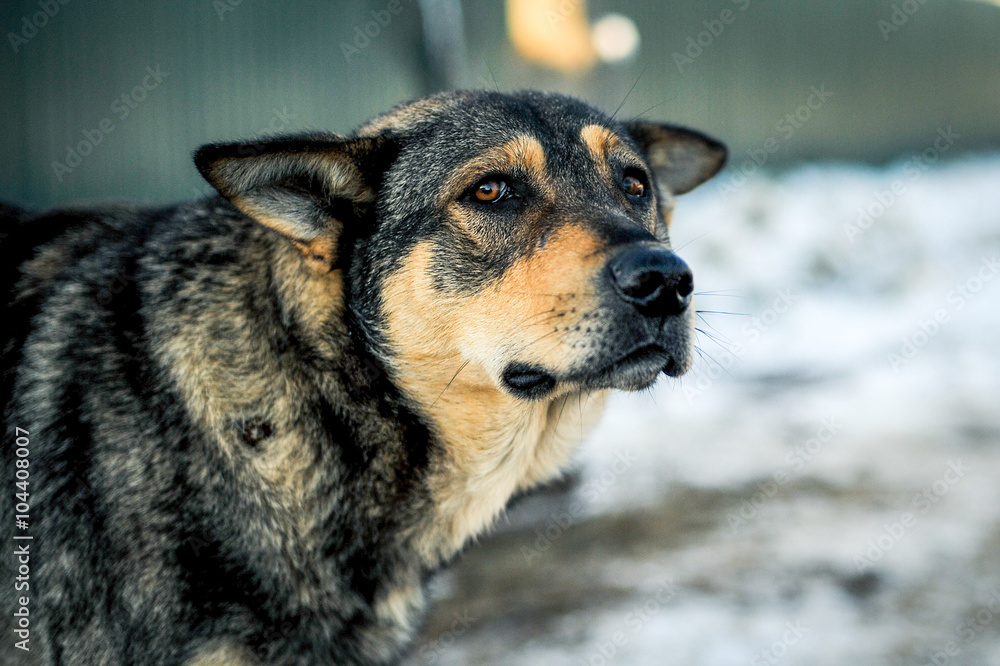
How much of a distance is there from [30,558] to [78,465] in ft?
1.02

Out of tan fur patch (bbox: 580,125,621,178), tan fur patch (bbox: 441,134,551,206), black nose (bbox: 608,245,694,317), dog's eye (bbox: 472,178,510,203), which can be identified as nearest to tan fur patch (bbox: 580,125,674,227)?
tan fur patch (bbox: 580,125,621,178)

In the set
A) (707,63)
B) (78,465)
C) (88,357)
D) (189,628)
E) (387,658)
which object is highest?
(707,63)

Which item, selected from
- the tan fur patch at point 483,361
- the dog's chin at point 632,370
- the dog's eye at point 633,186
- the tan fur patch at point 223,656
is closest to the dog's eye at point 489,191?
the tan fur patch at point 483,361

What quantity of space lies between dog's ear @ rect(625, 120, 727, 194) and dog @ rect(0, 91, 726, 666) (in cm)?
63

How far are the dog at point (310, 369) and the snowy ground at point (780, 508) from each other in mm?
601

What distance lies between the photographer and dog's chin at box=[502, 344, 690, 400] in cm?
224

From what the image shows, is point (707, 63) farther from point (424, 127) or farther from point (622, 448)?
point (424, 127)

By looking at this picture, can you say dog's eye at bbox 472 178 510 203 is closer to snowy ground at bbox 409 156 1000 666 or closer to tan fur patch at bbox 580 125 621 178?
tan fur patch at bbox 580 125 621 178

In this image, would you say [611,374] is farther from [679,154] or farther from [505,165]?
[679,154]

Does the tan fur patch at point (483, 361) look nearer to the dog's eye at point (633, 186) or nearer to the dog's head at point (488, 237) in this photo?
the dog's head at point (488, 237)

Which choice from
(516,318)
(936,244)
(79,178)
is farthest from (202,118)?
(936,244)

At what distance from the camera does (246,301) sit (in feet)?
8.09

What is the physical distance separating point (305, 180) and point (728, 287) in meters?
7.71

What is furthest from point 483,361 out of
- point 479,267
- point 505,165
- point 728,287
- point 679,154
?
point 728,287
